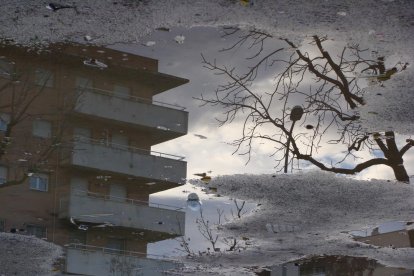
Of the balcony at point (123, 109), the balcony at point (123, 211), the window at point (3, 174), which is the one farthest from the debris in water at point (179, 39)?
the balcony at point (123, 211)

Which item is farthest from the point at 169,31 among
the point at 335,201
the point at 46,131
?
the point at 46,131

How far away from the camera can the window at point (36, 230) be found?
37.0ft

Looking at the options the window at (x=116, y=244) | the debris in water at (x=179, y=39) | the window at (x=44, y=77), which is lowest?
the window at (x=116, y=244)

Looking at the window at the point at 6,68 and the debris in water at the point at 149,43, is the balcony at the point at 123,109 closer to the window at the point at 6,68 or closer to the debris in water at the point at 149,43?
the window at the point at 6,68

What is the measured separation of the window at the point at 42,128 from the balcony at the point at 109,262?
2.75 meters

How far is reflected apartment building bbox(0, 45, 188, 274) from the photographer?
788 centimetres

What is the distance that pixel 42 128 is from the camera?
978 centimetres

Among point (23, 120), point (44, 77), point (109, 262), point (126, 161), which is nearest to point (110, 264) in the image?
point (109, 262)

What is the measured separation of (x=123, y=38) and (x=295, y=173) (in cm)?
266

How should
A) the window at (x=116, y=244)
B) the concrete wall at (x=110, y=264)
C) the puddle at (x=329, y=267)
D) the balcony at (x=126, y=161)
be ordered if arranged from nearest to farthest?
the balcony at (x=126, y=161)
the puddle at (x=329, y=267)
the concrete wall at (x=110, y=264)
the window at (x=116, y=244)

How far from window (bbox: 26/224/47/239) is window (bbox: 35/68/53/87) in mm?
2813

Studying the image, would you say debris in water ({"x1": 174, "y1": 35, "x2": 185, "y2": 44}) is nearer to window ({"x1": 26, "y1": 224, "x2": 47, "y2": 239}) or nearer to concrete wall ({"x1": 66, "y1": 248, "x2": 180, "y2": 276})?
concrete wall ({"x1": 66, "y1": 248, "x2": 180, "y2": 276})

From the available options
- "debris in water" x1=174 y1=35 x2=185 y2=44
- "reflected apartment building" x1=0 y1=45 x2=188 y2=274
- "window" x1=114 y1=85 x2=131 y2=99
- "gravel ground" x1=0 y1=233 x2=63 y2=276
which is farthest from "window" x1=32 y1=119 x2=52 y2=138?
"debris in water" x1=174 y1=35 x2=185 y2=44

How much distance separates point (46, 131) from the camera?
10086 mm
